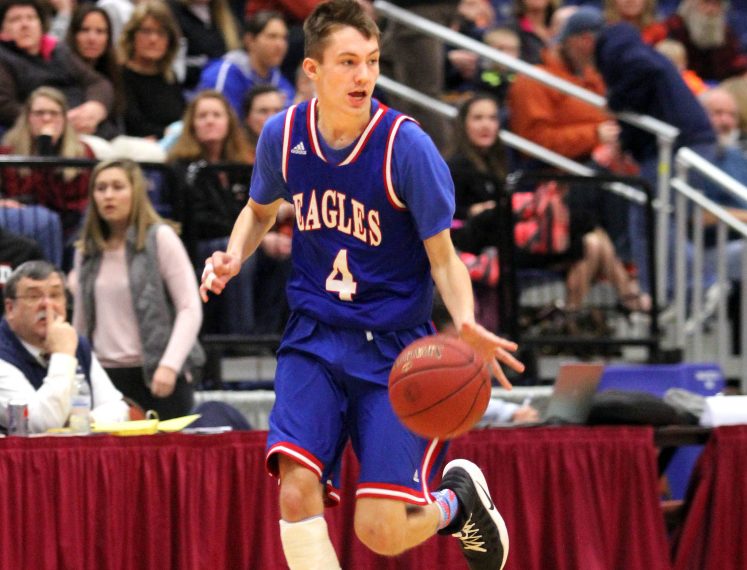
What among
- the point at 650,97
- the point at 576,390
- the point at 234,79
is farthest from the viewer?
the point at 650,97

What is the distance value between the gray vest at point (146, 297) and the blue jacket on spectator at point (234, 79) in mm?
2040

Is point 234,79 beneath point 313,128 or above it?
above

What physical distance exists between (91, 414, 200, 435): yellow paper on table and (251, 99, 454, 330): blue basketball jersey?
1.15 m

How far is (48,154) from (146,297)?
49.4 inches

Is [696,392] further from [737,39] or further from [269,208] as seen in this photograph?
[737,39]

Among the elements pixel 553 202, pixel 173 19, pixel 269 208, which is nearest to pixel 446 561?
pixel 269 208

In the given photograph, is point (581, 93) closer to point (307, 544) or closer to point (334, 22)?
point (334, 22)

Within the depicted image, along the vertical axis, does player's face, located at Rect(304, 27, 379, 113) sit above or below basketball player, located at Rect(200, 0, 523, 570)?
above

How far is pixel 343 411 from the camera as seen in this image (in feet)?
17.3

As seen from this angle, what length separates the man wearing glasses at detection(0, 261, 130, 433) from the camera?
640 centimetres

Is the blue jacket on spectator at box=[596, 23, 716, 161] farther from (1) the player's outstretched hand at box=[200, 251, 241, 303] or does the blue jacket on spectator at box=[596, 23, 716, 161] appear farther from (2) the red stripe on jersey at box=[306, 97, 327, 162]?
(1) the player's outstretched hand at box=[200, 251, 241, 303]

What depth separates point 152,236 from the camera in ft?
24.9

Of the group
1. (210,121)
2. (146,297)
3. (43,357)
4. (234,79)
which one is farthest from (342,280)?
(234,79)

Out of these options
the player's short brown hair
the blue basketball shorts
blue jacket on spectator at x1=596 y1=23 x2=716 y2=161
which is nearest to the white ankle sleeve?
the blue basketball shorts
